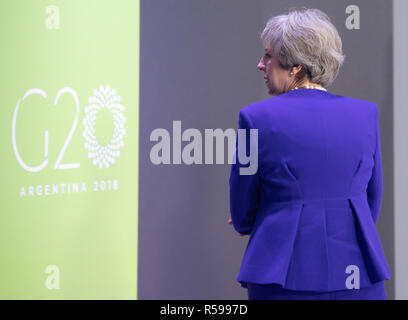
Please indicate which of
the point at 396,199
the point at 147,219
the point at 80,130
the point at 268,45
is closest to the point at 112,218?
the point at 147,219

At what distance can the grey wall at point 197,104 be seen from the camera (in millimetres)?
2857

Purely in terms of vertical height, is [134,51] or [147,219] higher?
[134,51]

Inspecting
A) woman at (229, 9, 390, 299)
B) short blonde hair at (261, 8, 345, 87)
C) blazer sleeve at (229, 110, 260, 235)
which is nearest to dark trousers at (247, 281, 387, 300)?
woman at (229, 9, 390, 299)

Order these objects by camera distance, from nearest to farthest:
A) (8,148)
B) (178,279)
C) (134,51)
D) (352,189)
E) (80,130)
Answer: (352,189)
(8,148)
(80,130)
(134,51)
(178,279)

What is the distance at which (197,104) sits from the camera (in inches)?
115

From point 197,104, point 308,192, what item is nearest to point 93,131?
Answer: point 197,104

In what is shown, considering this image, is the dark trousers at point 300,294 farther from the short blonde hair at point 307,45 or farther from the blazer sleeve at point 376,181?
the short blonde hair at point 307,45

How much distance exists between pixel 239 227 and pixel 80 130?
3.43 feet

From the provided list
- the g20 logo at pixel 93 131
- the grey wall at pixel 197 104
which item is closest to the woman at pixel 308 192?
the g20 logo at pixel 93 131

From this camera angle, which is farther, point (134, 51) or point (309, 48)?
point (134, 51)

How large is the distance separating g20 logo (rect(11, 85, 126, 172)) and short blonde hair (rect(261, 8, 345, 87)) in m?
1.04

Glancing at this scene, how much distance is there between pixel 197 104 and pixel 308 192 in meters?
1.35

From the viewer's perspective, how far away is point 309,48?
175 cm

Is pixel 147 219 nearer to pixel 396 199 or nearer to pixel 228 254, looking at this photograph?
pixel 228 254
